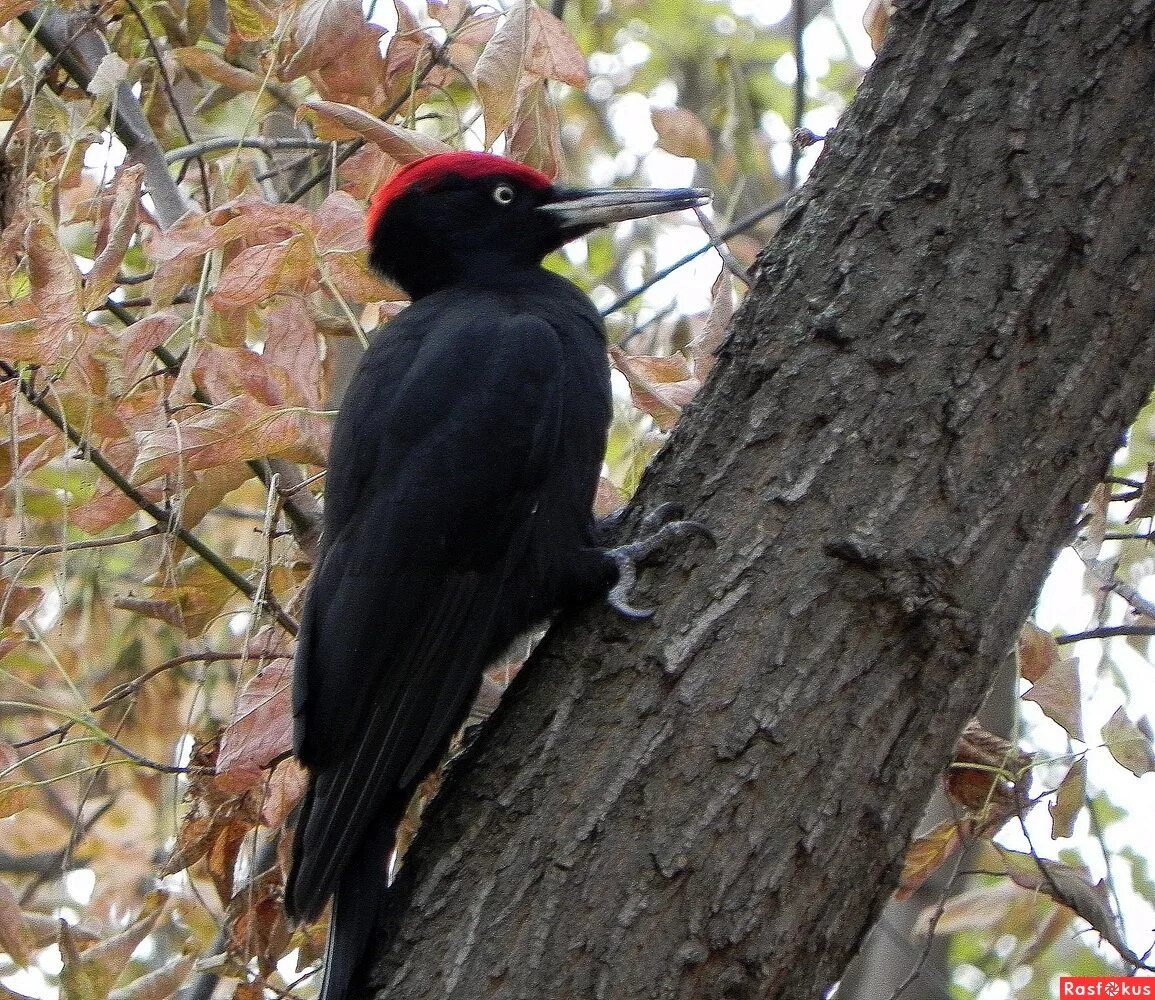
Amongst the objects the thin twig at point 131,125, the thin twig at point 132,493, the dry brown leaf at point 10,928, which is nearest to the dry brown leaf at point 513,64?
the thin twig at point 131,125

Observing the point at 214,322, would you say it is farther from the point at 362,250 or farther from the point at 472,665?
the point at 472,665

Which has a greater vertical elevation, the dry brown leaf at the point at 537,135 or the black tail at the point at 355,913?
the dry brown leaf at the point at 537,135

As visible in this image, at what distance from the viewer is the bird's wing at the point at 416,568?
8.68ft

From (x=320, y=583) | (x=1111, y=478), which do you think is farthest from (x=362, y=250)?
(x=1111, y=478)

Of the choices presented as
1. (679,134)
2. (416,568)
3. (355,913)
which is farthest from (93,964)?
(679,134)

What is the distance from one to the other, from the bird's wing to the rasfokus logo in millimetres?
1686

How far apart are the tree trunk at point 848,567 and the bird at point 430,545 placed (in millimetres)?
269

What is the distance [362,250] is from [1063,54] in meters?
1.31

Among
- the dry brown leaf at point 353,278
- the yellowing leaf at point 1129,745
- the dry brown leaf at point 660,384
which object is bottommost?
the yellowing leaf at point 1129,745

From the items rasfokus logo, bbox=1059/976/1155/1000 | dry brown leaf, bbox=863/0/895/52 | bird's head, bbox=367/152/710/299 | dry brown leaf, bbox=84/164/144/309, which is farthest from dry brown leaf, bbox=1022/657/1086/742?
dry brown leaf, bbox=84/164/144/309

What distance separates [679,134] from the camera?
12.3ft

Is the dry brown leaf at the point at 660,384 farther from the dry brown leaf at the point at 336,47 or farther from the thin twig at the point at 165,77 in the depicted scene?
the thin twig at the point at 165,77

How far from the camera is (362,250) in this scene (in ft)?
8.91

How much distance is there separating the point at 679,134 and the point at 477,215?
24.8 inches
